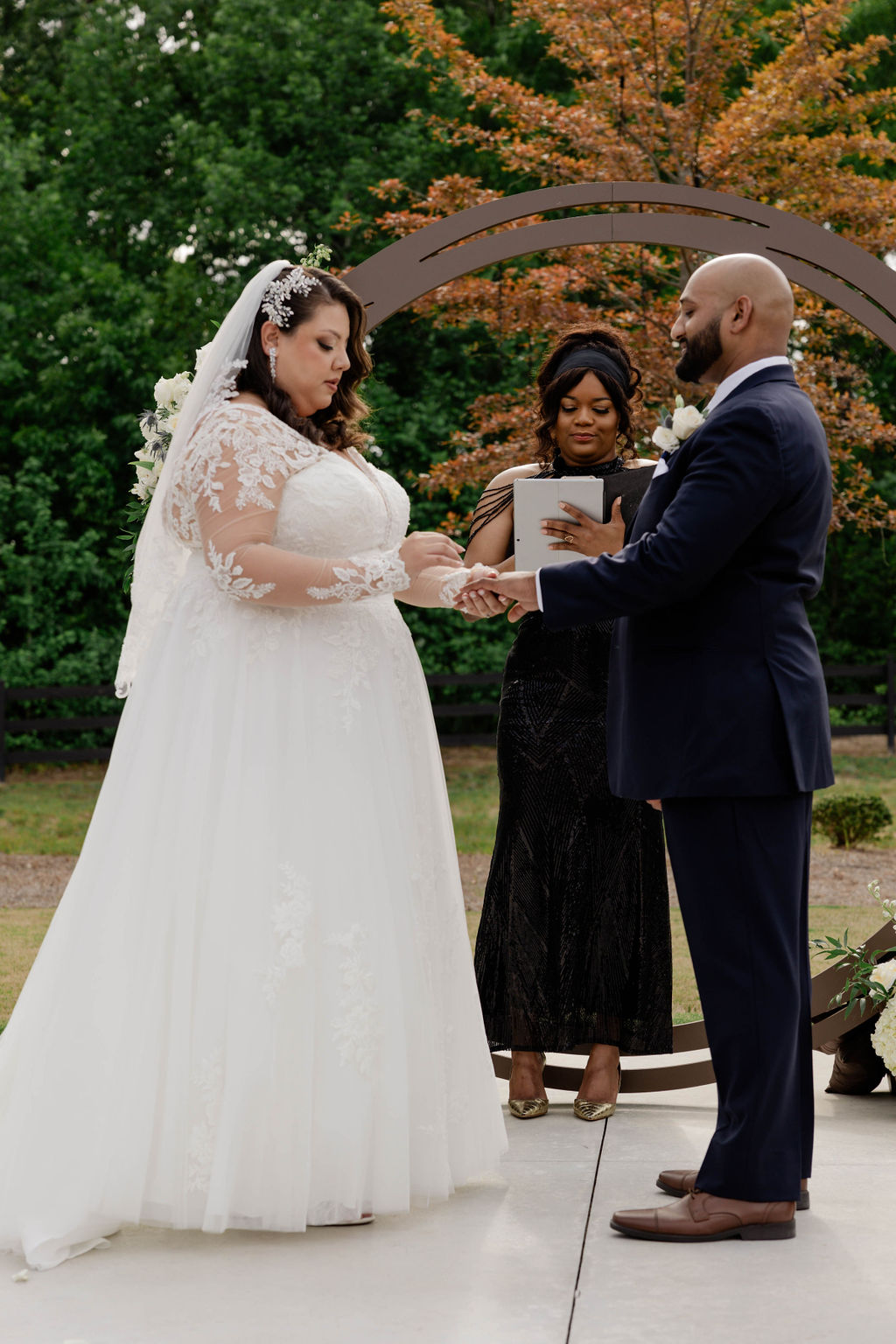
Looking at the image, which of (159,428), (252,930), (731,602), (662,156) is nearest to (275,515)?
(159,428)

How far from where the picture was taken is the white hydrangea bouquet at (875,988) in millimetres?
4160

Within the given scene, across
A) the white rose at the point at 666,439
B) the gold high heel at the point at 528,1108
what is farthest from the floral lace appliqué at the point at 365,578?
the gold high heel at the point at 528,1108

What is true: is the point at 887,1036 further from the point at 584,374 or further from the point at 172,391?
the point at 172,391

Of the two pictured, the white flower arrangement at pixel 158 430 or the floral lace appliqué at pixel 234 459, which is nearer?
the floral lace appliqué at pixel 234 459

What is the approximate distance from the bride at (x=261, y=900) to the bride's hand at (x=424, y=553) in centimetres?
14

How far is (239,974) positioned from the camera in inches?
119

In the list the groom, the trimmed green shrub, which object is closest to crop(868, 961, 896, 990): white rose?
the groom

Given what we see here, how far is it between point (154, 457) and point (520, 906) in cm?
164

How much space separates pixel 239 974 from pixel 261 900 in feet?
0.52

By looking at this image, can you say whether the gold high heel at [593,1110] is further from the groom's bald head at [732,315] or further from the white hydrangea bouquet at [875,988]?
the groom's bald head at [732,315]

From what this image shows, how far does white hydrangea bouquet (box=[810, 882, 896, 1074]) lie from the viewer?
4.16 meters

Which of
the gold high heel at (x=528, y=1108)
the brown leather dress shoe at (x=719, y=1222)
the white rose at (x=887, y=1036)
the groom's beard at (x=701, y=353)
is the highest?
the groom's beard at (x=701, y=353)

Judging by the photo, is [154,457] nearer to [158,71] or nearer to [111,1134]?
[111,1134]

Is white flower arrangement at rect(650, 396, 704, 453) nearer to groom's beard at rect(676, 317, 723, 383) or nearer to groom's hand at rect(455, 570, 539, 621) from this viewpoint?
groom's beard at rect(676, 317, 723, 383)
